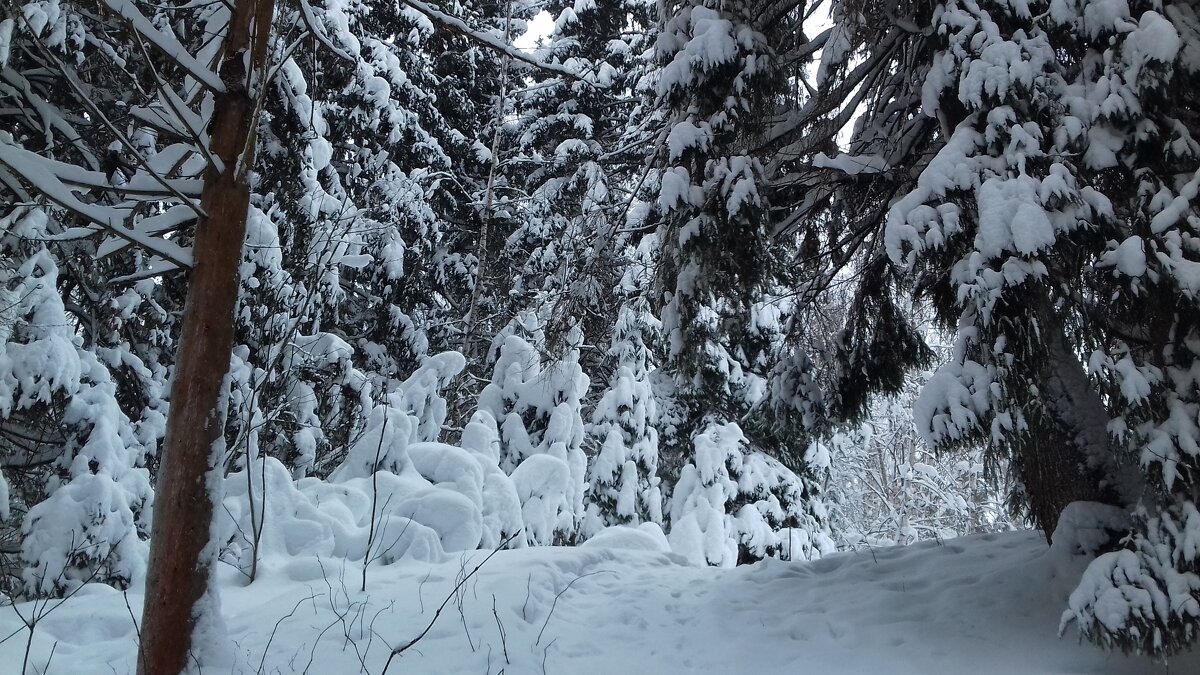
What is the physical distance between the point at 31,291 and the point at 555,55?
1087 cm

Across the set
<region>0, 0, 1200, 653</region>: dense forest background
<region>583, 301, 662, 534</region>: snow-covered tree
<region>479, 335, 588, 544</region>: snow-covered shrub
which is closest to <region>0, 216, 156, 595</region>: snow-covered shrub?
<region>0, 0, 1200, 653</region>: dense forest background

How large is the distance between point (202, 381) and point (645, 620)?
115 inches

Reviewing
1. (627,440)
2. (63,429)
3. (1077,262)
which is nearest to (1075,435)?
(1077,262)

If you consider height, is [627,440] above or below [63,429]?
above

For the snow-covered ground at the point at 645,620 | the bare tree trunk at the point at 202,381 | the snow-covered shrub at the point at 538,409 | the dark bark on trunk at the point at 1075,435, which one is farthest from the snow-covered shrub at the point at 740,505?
the bare tree trunk at the point at 202,381

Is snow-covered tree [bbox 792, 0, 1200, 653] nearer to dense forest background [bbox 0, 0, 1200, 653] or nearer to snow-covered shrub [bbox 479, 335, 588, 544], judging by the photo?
dense forest background [bbox 0, 0, 1200, 653]

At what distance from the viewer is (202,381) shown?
9.36 ft

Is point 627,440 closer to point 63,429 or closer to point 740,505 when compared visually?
point 740,505

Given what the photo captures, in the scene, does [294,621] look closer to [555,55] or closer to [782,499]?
[782,499]

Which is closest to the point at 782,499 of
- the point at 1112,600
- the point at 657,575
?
the point at 657,575

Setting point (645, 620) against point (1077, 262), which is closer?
point (1077, 262)

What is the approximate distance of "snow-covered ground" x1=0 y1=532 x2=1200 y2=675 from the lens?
3.46 meters

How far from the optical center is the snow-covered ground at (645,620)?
346cm

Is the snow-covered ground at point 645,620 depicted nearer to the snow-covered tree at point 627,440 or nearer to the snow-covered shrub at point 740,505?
the snow-covered shrub at point 740,505
